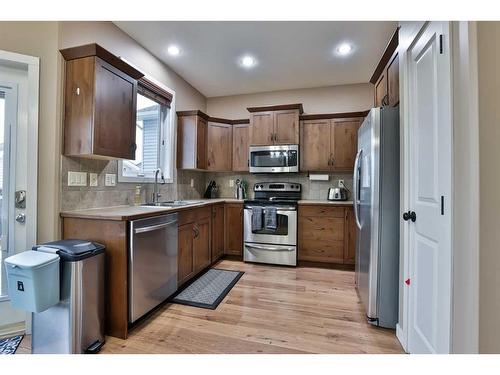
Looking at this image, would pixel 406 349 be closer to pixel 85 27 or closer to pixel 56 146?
pixel 56 146

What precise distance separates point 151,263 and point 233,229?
175cm

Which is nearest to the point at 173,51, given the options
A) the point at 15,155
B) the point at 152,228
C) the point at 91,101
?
the point at 91,101

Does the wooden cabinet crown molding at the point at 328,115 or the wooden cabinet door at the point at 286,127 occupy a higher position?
the wooden cabinet crown molding at the point at 328,115

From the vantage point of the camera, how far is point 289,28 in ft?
7.86

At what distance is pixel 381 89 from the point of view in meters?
2.45

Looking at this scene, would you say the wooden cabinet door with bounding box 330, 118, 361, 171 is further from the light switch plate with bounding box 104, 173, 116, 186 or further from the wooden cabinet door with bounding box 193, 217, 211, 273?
the light switch plate with bounding box 104, 173, 116, 186

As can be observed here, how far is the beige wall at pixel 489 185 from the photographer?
90 centimetres

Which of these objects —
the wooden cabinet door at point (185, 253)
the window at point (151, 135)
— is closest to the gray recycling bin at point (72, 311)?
the wooden cabinet door at point (185, 253)

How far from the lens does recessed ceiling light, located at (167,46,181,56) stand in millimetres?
2771

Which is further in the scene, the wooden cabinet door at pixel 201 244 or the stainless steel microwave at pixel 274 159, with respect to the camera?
the stainless steel microwave at pixel 274 159

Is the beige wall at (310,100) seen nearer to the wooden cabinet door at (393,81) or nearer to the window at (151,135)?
the window at (151,135)

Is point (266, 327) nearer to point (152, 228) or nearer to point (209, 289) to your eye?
point (209, 289)

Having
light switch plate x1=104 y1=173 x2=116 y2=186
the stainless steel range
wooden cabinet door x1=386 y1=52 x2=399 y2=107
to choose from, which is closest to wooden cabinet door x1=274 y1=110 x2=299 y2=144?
the stainless steel range

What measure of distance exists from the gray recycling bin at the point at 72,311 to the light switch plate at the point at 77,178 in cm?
55
